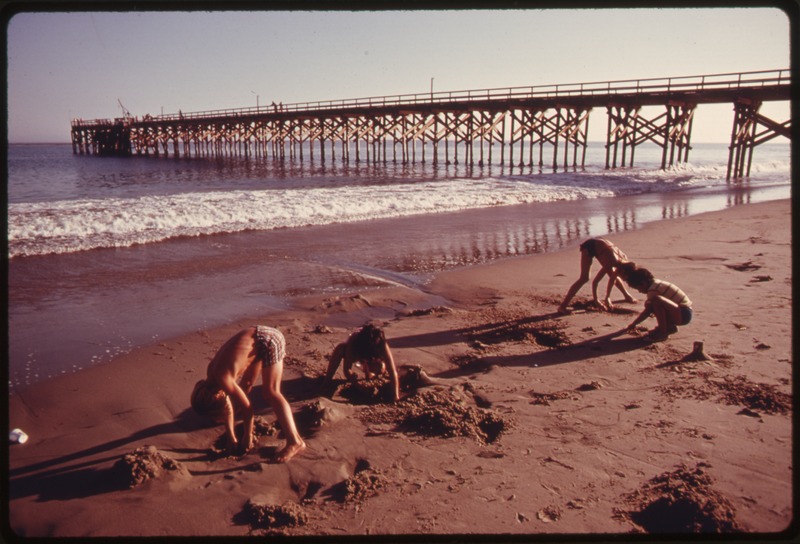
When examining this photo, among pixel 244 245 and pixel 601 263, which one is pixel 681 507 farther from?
pixel 244 245

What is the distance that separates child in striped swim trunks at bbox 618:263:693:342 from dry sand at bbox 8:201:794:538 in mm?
158

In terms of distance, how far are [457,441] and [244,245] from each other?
27.3 ft

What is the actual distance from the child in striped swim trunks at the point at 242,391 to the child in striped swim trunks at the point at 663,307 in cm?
389

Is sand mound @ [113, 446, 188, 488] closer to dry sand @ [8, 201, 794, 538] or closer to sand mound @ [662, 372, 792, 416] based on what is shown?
dry sand @ [8, 201, 794, 538]

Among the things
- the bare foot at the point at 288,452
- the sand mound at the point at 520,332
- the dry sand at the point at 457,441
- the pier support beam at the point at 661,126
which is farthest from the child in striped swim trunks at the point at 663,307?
the pier support beam at the point at 661,126

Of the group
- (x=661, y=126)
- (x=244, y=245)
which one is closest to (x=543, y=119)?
(x=661, y=126)

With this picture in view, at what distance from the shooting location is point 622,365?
193 inches

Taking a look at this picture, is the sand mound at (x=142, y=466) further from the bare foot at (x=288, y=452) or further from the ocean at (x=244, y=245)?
the ocean at (x=244, y=245)

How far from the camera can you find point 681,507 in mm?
2914

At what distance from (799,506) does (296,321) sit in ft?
16.2

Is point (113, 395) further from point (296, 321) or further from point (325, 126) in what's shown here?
point (325, 126)

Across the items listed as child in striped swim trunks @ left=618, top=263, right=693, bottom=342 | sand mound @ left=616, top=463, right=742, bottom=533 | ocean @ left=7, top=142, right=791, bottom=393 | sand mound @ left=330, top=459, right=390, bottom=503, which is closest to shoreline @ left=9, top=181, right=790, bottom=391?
ocean @ left=7, top=142, right=791, bottom=393

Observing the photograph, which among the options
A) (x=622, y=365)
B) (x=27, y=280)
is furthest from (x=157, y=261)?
(x=622, y=365)

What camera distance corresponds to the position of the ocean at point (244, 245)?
6320 mm
